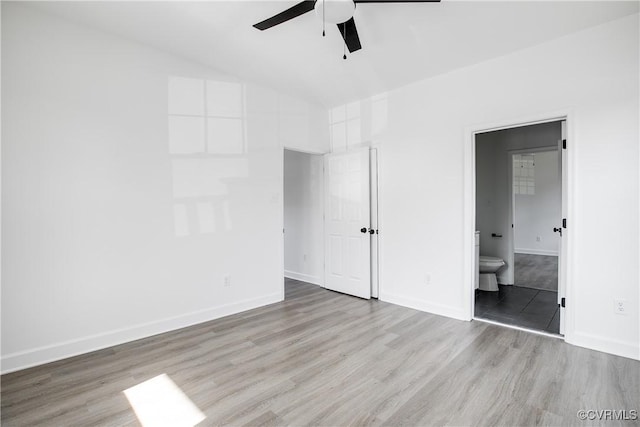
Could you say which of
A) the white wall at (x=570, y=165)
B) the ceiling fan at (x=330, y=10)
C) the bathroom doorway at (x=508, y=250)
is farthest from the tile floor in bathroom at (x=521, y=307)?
the ceiling fan at (x=330, y=10)

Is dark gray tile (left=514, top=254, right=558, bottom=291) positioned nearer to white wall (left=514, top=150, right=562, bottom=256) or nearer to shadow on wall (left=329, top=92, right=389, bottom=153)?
white wall (left=514, top=150, right=562, bottom=256)

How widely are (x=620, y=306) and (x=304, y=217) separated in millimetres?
3869

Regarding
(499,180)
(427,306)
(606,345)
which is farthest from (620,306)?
(499,180)

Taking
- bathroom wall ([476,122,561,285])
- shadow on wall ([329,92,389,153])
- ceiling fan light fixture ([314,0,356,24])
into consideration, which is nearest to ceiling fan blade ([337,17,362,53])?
ceiling fan light fixture ([314,0,356,24])

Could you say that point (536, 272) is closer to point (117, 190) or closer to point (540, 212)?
point (540, 212)

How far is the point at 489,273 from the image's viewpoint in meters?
4.50

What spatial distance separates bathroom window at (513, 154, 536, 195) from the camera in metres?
7.46

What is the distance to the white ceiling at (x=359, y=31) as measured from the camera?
2.39 meters

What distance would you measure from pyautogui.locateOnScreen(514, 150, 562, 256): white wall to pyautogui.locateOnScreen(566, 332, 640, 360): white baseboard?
525 centimetres

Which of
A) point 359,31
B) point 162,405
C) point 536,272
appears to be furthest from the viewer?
point 536,272

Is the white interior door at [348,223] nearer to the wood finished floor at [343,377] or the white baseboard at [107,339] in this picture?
the wood finished floor at [343,377]

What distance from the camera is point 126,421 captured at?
180 centimetres

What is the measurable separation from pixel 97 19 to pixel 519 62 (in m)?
3.85
